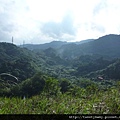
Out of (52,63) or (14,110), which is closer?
(14,110)

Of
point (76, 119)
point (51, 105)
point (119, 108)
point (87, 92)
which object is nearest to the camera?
point (76, 119)

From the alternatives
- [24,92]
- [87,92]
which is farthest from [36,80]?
[87,92]

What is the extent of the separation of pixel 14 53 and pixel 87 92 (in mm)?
→ 111568

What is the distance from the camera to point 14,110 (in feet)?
14.1

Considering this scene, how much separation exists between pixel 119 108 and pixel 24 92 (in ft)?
115

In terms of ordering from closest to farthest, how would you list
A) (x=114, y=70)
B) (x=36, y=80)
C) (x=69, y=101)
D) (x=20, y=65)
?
(x=69, y=101) → (x=36, y=80) → (x=20, y=65) → (x=114, y=70)

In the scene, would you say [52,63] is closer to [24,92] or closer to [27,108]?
[24,92]

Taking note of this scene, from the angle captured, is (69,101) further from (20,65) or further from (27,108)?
(20,65)

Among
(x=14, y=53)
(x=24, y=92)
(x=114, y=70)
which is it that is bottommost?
(x=24, y=92)

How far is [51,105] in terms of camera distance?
180 inches

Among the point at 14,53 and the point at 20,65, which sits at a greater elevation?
the point at 14,53

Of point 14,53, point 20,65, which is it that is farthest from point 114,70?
point 14,53

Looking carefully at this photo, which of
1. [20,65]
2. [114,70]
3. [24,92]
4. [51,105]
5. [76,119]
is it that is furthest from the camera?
[114,70]

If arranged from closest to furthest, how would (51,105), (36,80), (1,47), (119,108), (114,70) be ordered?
(119,108), (51,105), (36,80), (114,70), (1,47)
